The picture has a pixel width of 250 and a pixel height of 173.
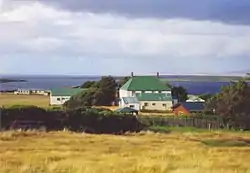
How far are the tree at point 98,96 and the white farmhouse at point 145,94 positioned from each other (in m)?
1.97

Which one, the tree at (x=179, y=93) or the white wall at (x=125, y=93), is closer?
the white wall at (x=125, y=93)

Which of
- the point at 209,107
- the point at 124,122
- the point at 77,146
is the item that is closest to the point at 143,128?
the point at 124,122

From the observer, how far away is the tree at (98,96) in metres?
75.0

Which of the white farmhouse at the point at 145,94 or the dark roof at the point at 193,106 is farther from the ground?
the white farmhouse at the point at 145,94

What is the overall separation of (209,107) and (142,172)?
49.9 metres

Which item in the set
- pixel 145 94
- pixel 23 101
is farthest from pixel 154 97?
pixel 23 101

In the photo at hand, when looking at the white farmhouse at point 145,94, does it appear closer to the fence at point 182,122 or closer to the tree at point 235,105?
the tree at point 235,105

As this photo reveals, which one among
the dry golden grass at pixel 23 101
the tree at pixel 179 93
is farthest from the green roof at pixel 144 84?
the dry golden grass at pixel 23 101

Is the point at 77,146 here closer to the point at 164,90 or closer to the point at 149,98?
the point at 149,98

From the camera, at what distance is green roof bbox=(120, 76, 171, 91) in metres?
92.1

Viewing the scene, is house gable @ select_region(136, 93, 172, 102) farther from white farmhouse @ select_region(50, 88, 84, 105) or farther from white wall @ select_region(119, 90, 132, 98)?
white farmhouse @ select_region(50, 88, 84, 105)

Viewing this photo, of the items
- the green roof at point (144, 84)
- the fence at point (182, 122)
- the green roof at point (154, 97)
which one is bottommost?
the fence at point (182, 122)

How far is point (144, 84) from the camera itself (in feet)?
312

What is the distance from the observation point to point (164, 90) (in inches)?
3597
